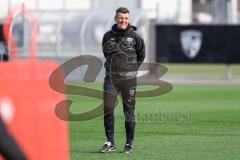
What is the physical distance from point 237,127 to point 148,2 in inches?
1438

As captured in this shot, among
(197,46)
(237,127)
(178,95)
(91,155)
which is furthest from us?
(197,46)

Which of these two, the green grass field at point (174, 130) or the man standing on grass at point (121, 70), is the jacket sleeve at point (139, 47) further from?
the green grass field at point (174, 130)

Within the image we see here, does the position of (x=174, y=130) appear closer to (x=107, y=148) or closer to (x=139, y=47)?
(x=107, y=148)

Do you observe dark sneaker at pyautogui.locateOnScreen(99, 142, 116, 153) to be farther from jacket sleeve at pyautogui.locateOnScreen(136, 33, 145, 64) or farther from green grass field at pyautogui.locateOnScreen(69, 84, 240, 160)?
jacket sleeve at pyautogui.locateOnScreen(136, 33, 145, 64)

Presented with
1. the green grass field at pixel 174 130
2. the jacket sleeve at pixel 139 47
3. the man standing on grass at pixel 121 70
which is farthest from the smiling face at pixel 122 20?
the green grass field at pixel 174 130

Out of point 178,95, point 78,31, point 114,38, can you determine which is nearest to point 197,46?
point 78,31

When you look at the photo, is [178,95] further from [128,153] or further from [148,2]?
[148,2]

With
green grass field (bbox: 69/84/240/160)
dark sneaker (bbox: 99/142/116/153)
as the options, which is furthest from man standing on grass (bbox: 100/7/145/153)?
green grass field (bbox: 69/84/240/160)

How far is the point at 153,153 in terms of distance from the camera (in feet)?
40.5

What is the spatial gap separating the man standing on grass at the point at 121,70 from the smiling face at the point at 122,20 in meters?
0.09

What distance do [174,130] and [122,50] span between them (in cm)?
377

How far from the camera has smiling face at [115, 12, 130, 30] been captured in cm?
1213

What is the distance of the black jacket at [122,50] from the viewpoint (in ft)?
40.7

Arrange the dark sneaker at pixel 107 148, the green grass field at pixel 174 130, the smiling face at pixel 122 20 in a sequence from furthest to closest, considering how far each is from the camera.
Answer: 1. the dark sneaker at pixel 107 148
2. the green grass field at pixel 174 130
3. the smiling face at pixel 122 20
